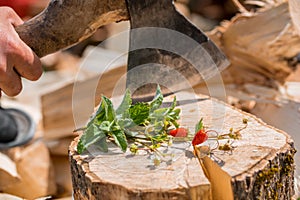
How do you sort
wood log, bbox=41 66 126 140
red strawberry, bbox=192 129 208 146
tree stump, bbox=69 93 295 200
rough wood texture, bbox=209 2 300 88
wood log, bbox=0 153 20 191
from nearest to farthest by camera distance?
1. tree stump, bbox=69 93 295 200
2. red strawberry, bbox=192 129 208 146
3. wood log, bbox=0 153 20 191
4. rough wood texture, bbox=209 2 300 88
5. wood log, bbox=41 66 126 140

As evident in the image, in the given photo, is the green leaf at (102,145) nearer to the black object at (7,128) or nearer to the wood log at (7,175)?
the wood log at (7,175)

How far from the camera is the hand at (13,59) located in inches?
75.0

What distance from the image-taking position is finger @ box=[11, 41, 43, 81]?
193 centimetres

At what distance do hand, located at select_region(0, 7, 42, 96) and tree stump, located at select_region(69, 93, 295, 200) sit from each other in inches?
12.8

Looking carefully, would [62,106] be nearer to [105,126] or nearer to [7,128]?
[7,128]

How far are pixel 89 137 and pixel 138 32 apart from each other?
485mm

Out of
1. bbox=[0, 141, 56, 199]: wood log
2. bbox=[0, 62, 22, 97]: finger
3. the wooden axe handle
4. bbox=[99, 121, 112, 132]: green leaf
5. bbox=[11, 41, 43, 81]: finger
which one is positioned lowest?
bbox=[0, 141, 56, 199]: wood log

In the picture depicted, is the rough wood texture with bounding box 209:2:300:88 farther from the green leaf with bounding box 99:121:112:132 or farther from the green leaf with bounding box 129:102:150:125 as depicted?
the green leaf with bounding box 99:121:112:132

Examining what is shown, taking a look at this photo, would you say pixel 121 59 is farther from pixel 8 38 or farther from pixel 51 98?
pixel 8 38

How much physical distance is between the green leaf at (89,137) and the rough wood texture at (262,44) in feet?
4.27

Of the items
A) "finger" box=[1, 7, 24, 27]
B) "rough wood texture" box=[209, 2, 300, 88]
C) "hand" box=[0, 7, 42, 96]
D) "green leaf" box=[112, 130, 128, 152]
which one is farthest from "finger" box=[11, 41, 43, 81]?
"rough wood texture" box=[209, 2, 300, 88]

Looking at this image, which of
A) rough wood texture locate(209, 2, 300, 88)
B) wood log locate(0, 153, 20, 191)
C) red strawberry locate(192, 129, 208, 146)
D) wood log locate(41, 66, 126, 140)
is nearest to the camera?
red strawberry locate(192, 129, 208, 146)

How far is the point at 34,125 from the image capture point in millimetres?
3125

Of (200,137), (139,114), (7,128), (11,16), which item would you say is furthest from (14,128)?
(200,137)
